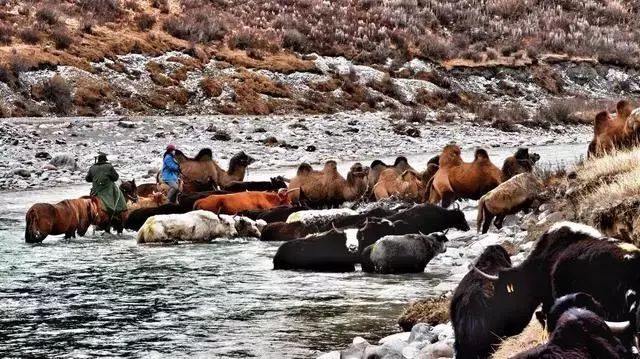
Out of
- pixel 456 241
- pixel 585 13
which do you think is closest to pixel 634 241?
pixel 456 241

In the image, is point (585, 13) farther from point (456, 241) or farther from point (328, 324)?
point (328, 324)

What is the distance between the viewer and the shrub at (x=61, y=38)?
40.3m

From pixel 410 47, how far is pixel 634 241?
47.6 metres

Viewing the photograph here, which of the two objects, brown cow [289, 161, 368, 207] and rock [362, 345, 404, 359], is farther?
brown cow [289, 161, 368, 207]

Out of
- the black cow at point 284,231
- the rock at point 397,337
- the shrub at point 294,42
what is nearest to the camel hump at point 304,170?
the black cow at point 284,231

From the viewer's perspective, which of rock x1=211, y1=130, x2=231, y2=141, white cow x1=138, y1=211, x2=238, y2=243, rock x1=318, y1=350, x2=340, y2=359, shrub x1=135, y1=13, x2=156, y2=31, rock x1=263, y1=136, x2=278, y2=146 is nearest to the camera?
rock x1=318, y1=350, x2=340, y2=359

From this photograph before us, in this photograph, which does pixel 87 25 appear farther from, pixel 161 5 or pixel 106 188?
pixel 106 188

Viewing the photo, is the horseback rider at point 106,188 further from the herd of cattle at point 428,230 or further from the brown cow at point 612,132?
the brown cow at point 612,132

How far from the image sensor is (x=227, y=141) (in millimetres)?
30016

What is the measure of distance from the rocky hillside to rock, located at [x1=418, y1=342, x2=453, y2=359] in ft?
94.1

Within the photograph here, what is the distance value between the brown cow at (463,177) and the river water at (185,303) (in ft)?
8.69

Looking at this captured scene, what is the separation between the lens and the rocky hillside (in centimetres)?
3784

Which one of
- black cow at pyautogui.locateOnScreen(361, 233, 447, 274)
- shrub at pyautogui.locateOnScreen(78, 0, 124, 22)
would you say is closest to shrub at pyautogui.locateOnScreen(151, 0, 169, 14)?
shrub at pyautogui.locateOnScreen(78, 0, 124, 22)

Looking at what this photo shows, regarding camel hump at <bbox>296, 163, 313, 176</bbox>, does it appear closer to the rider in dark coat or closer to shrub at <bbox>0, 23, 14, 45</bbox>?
the rider in dark coat
